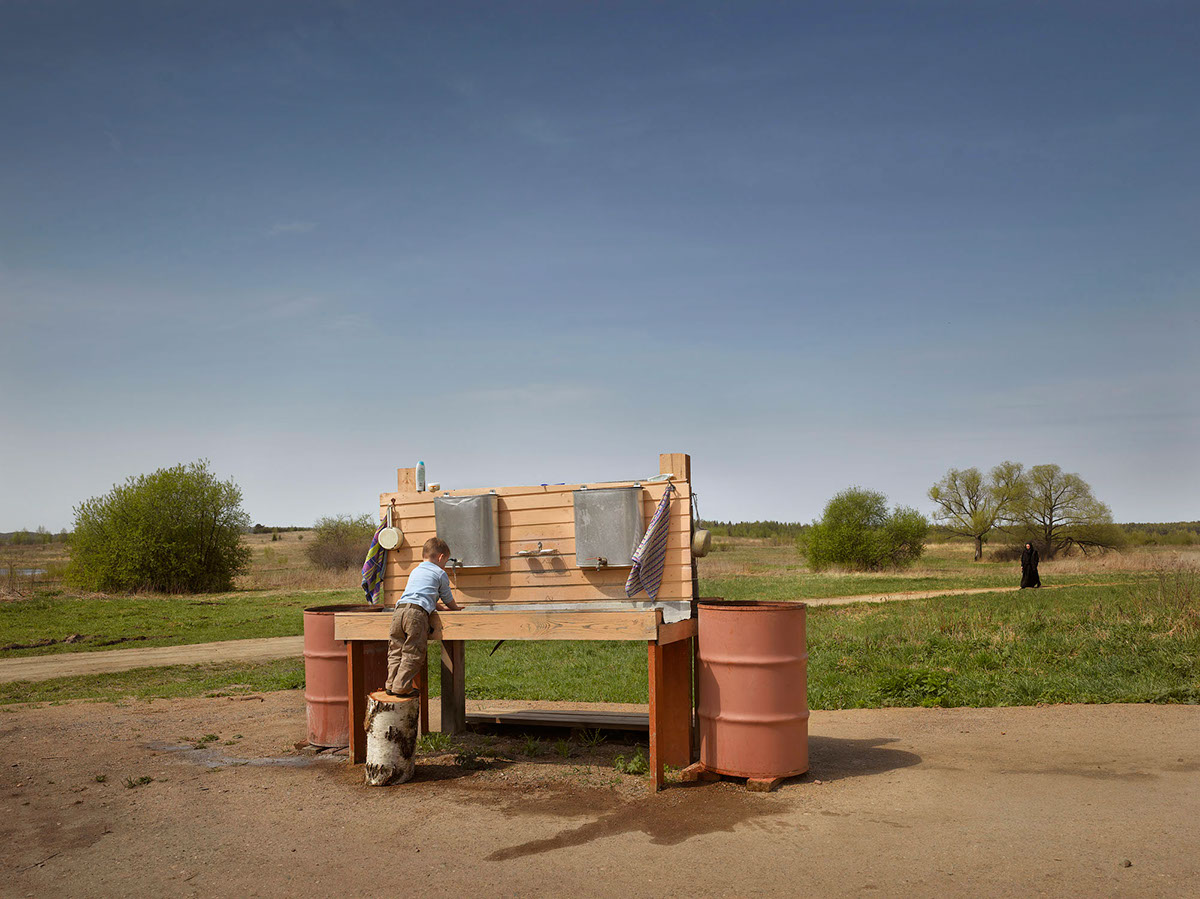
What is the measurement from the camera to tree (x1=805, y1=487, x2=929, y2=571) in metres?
51.4

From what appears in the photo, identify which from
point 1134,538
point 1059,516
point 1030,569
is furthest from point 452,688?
point 1134,538

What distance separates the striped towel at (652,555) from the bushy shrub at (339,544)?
5443 centimetres

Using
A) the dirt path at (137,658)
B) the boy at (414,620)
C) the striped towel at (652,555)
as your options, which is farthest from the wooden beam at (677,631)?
the dirt path at (137,658)

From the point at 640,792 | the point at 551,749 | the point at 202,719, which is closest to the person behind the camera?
the point at 640,792

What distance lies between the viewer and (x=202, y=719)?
32.7 feet

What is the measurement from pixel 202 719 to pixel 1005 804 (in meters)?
8.16

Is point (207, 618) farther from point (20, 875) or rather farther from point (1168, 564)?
point (1168, 564)

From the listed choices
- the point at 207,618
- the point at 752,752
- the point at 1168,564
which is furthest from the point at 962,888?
the point at 1168,564

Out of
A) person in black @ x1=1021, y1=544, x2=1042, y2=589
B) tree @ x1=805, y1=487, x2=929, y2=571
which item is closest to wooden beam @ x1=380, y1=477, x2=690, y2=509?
person in black @ x1=1021, y1=544, x2=1042, y2=589

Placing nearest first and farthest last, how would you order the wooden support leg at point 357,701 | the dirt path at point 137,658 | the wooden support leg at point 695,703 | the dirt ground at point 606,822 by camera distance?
the dirt ground at point 606,822 → the wooden support leg at point 695,703 → the wooden support leg at point 357,701 → the dirt path at point 137,658

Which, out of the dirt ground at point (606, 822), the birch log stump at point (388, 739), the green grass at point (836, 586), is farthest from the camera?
the green grass at point (836, 586)

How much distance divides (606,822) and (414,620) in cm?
215

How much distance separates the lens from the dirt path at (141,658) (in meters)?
15.4

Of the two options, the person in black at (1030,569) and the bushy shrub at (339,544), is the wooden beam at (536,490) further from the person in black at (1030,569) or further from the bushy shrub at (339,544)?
the bushy shrub at (339,544)
